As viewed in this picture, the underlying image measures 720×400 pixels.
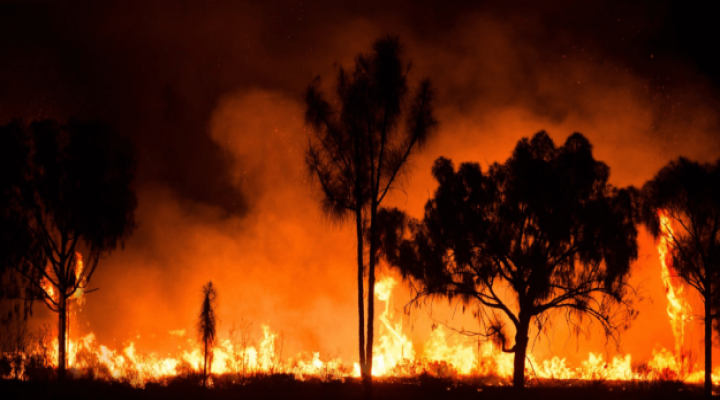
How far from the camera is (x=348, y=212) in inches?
753

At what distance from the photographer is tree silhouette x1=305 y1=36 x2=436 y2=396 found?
18.8 m

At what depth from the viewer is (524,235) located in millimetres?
20875

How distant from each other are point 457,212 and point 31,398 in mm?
14567

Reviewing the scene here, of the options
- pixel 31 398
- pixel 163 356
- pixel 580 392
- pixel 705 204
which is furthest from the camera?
pixel 163 356

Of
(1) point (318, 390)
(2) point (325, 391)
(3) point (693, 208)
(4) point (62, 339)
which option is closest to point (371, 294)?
(2) point (325, 391)

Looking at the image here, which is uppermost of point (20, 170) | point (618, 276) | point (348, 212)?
point (20, 170)

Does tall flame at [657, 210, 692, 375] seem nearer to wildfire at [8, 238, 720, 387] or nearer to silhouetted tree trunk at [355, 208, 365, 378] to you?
wildfire at [8, 238, 720, 387]

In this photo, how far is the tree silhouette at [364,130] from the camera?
1878 centimetres

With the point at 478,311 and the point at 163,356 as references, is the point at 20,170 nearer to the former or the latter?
the point at 163,356

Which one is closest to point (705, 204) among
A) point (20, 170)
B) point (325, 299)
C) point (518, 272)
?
point (518, 272)

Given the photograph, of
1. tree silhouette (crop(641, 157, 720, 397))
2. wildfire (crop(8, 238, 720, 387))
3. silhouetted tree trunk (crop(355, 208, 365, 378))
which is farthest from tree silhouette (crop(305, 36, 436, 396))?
tree silhouette (crop(641, 157, 720, 397))

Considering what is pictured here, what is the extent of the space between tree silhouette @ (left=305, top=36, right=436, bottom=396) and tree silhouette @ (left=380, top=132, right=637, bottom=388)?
72.5 inches

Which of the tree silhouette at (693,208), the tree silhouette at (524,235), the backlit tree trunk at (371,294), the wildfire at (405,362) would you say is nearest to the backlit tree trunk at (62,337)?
the wildfire at (405,362)

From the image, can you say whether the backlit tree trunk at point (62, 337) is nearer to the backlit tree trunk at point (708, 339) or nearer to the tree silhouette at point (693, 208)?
the tree silhouette at point (693, 208)
